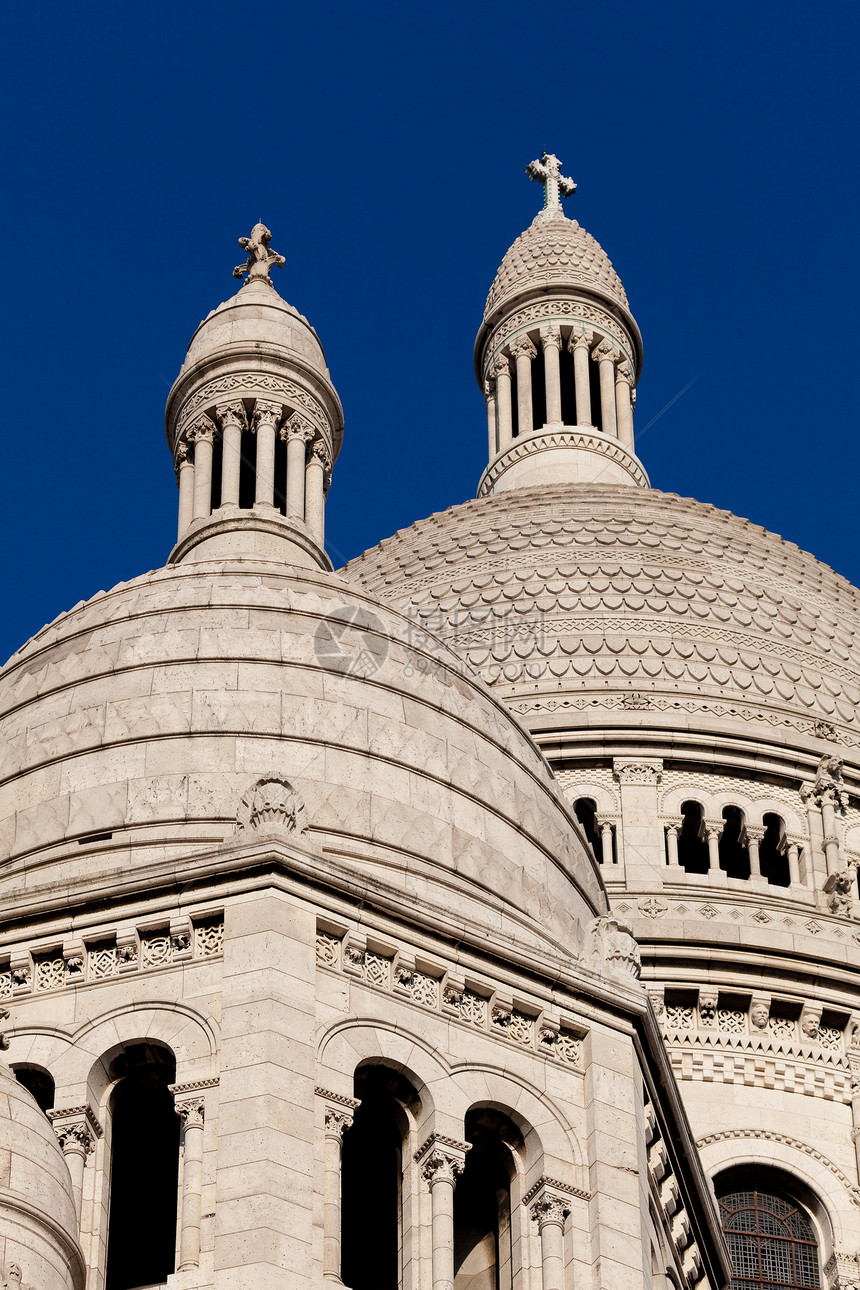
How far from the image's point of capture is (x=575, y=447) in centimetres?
6581

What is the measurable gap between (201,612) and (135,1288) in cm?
861

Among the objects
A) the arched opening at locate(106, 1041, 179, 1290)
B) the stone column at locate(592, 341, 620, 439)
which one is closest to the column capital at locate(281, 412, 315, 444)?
the arched opening at locate(106, 1041, 179, 1290)

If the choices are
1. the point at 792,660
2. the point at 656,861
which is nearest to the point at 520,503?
the point at 792,660

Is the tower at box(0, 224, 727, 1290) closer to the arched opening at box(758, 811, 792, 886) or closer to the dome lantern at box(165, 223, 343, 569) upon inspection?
the dome lantern at box(165, 223, 343, 569)

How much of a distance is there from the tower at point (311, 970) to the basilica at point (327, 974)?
0.04m

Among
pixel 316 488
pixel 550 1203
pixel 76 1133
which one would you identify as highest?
pixel 316 488

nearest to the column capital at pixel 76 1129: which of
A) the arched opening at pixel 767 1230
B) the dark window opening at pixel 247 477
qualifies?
the dark window opening at pixel 247 477

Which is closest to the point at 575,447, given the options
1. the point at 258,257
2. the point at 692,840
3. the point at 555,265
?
the point at 555,265

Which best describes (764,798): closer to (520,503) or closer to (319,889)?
(520,503)

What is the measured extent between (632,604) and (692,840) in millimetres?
4919

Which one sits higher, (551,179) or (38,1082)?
(551,179)

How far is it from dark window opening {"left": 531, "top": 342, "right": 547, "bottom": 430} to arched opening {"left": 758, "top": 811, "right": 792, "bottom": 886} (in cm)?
Result: 1852

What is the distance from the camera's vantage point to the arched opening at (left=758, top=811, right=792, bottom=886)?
50.9 meters

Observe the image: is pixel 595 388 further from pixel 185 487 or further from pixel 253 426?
pixel 185 487
